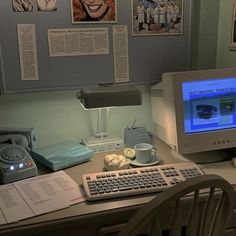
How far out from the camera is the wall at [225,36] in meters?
1.88

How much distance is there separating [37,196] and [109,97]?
0.53 metres

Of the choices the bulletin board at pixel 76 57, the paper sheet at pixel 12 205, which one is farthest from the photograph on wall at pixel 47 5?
the paper sheet at pixel 12 205

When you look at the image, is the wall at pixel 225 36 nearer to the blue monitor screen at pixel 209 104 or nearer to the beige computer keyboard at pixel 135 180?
the blue monitor screen at pixel 209 104

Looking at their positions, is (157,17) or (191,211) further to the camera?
(157,17)

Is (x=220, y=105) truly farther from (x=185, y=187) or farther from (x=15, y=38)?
(x=15, y=38)

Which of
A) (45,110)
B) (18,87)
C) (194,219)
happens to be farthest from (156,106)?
(194,219)

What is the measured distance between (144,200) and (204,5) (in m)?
1.18

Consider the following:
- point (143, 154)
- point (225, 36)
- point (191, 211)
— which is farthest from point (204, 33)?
point (191, 211)

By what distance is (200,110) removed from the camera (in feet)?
5.11

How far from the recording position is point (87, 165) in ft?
5.26

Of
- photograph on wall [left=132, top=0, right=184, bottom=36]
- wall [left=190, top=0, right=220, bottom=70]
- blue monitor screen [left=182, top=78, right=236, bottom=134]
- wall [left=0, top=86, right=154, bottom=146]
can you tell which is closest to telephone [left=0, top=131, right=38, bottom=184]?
wall [left=0, top=86, right=154, bottom=146]

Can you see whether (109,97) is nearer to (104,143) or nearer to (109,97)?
(109,97)

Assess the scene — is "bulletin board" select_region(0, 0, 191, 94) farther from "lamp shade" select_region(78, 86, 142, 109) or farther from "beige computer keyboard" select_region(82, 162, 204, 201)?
"beige computer keyboard" select_region(82, 162, 204, 201)

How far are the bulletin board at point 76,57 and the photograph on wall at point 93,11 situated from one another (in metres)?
0.02
